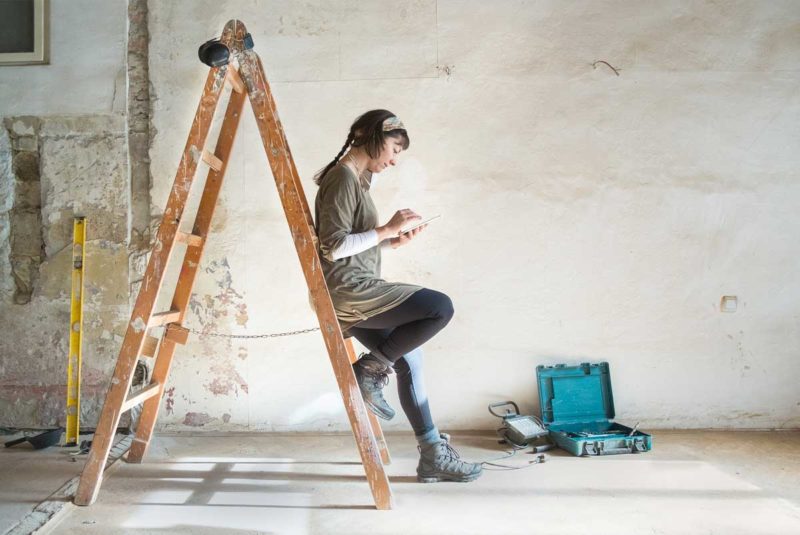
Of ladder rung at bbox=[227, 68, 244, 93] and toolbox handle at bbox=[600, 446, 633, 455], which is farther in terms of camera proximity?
toolbox handle at bbox=[600, 446, 633, 455]

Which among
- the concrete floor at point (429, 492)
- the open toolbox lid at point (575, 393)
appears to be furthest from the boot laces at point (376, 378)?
the open toolbox lid at point (575, 393)

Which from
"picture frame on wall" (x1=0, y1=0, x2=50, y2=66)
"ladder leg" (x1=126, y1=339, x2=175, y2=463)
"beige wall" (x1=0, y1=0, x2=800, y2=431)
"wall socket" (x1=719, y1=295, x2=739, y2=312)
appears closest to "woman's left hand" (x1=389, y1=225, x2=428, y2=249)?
"beige wall" (x1=0, y1=0, x2=800, y2=431)

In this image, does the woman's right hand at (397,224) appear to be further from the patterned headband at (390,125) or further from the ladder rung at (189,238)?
the ladder rung at (189,238)

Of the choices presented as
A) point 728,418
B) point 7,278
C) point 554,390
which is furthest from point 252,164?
point 728,418

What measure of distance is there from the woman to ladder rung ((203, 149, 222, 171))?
1.59ft

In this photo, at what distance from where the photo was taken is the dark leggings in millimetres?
2145

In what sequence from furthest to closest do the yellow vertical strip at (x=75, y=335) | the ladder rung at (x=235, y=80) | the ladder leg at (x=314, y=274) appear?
the yellow vertical strip at (x=75, y=335) < the ladder rung at (x=235, y=80) < the ladder leg at (x=314, y=274)

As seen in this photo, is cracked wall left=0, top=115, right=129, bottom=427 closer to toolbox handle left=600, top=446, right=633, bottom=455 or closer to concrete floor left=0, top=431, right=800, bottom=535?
concrete floor left=0, top=431, right=800, bottom=535

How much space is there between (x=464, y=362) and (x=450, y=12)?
2.03 meters

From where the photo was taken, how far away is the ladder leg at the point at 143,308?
7.04ft

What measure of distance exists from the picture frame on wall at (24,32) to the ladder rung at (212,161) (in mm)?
1593

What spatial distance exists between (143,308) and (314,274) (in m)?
0.71

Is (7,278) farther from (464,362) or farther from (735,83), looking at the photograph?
(735,83)

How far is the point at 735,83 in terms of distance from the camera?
10.3ft
